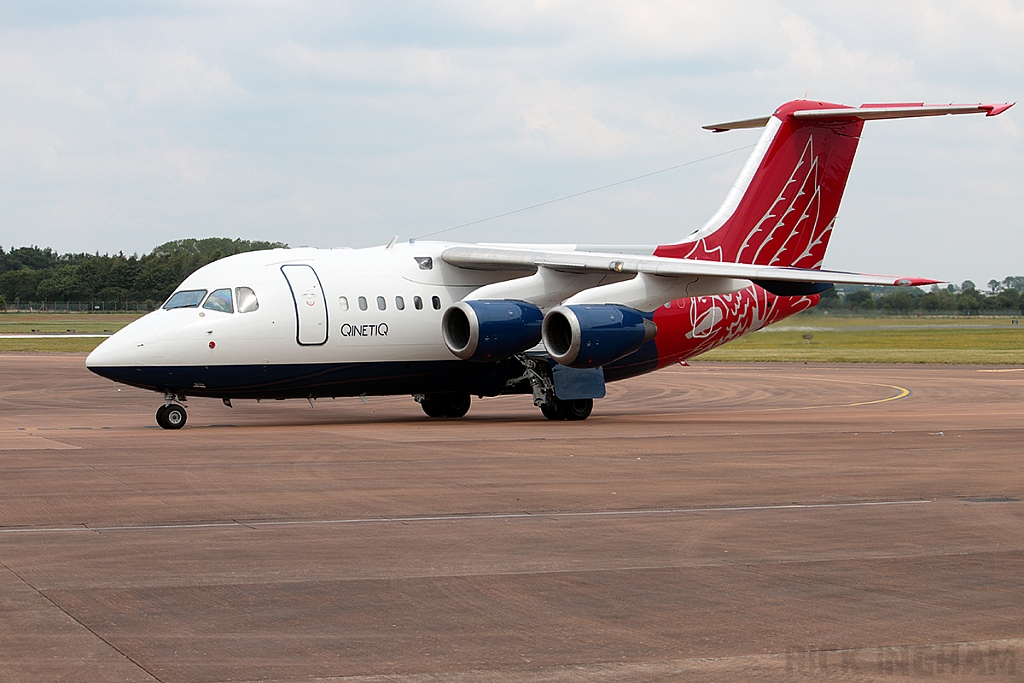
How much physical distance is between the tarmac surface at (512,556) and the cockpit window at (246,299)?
293 cm

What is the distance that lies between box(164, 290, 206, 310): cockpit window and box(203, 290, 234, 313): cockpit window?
0.58 feet

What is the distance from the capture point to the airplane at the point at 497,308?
23562 millimetres

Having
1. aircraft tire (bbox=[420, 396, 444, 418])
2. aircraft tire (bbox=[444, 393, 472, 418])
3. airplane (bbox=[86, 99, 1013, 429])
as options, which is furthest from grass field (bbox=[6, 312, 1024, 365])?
aircraft tire (bbox=[420, 396, 444, 418])

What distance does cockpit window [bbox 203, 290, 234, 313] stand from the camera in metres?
23.6

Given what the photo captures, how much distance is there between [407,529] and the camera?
11891 millimetres

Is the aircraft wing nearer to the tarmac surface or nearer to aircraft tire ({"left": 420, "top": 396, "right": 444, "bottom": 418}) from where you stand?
aircraft tire ({"left": 420, "top": 396, "right": 444, "bottom": 418})

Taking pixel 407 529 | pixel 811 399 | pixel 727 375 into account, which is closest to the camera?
pixel 407 529

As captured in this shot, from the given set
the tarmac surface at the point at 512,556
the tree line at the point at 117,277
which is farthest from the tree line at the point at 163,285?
the tarmac surface at the point at 512,556

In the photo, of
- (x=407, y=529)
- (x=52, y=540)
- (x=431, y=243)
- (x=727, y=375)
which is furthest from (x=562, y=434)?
(x=727, y=375)

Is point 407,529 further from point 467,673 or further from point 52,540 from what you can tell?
point 467,673

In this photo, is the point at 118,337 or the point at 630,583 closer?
the point at 630,583

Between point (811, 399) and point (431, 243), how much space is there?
11367 mm

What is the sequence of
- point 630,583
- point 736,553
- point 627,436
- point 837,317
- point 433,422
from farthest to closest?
1. point 837,317
2. point 433,422
3. point 627,436
4. point 736,553
5. point 630,583

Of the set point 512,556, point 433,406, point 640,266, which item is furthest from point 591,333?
point 512,556
